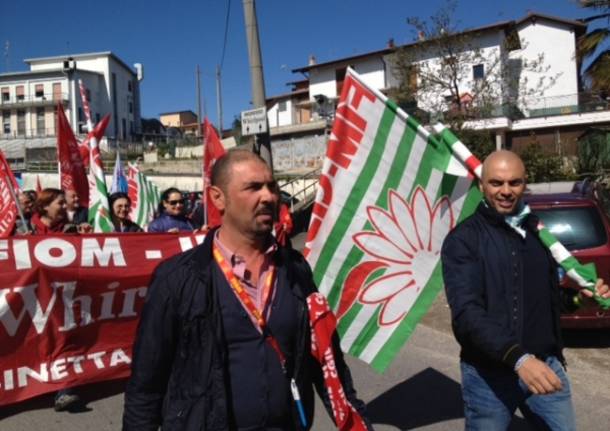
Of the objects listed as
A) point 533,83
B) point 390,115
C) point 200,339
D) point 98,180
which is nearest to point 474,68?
point 533,83

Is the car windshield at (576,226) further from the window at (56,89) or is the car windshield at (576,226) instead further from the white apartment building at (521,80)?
the window at (56,89)

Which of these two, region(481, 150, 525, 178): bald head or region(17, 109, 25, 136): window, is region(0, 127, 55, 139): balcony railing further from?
region(481, 150, 525, 178): bald head

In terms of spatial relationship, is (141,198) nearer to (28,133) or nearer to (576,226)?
(576,226)

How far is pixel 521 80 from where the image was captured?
131 ft

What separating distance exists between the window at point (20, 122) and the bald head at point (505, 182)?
79.3 m

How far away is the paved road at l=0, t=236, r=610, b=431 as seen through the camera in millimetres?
4605

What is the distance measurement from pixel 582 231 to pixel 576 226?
8cm

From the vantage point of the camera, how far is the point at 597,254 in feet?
19.9

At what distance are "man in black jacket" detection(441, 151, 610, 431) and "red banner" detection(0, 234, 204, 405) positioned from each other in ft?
11.4

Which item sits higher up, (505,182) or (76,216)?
(505,182)

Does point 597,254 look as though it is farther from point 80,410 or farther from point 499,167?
point 80,410

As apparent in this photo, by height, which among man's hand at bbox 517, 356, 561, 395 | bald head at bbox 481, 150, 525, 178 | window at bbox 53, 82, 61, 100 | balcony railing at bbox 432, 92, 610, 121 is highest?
window at bbox 53, 82, 61, 100

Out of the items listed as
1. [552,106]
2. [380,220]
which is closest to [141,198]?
[380,220]

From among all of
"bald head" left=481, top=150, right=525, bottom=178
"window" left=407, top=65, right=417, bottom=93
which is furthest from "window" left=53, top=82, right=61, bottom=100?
"bald head" left=481, top=150, right=525, bottom=178
